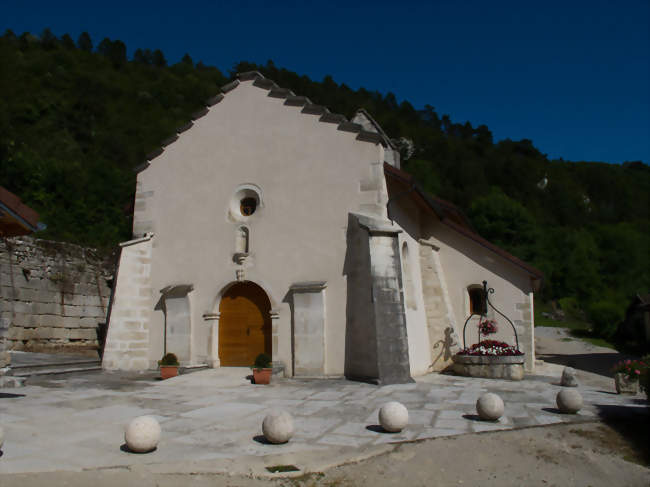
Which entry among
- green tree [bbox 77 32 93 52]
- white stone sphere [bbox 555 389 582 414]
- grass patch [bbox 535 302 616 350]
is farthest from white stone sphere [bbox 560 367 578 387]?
green tree [bbox 77 32 93 52]

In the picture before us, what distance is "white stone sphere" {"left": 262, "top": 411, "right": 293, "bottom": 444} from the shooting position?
599 centimetres

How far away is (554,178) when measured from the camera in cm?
7994

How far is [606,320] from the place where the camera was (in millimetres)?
36375

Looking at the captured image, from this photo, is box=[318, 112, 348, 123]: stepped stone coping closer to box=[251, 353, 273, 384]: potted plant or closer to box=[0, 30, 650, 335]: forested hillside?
box=[251, 353, 273, 384]: potted plant

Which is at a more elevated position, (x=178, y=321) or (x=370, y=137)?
(x=370, y=137)

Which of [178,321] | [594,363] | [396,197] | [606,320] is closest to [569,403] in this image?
[396,197]

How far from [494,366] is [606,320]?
28.3 m

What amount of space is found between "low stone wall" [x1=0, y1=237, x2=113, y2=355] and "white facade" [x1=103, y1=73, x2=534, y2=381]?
4.57m

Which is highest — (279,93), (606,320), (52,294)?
(279,93)

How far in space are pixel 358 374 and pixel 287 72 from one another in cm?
6286

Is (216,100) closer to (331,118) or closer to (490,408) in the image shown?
(331,118)

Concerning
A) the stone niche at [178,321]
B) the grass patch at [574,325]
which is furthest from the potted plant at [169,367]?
the grass patch at [574,325]

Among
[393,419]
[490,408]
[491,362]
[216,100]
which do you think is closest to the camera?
[393,419]

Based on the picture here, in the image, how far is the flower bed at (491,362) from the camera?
1269 cm
